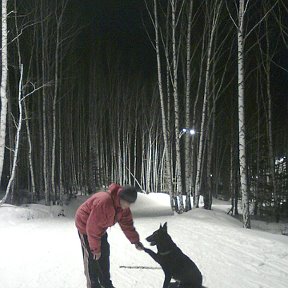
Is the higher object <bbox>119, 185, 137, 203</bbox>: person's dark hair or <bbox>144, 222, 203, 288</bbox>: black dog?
<bbox>119, 185, 137, 203</bbox>: person's dark hair

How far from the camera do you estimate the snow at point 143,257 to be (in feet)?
21.6

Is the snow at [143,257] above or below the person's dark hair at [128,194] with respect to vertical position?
below

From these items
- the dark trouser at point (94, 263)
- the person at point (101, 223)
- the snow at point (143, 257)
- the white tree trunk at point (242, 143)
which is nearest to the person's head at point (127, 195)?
the person at point (101, 223)

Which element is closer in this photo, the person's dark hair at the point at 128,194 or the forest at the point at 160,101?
the person's dark hair at the point at 128,194

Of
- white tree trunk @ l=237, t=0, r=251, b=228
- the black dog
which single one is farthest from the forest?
the black dog

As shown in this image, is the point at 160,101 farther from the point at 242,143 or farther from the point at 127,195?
the point at 127,195

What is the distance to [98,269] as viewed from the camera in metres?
5.12

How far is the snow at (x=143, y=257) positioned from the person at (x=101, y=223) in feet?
3.97

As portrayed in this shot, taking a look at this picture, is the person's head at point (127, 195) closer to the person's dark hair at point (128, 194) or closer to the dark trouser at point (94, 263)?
the person's dark hair at point (128, 194)

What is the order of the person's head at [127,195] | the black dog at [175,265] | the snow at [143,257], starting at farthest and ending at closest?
the snow at [143,257], the black dog at [175,265], the person's head at [127,195]

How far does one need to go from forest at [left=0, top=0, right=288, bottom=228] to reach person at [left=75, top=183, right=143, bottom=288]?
25.8 feet

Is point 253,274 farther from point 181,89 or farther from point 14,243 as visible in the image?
point 181,89

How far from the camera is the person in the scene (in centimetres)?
468

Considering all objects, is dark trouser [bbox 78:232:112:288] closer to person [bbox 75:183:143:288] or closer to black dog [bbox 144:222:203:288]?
person [bbox 75:183:143:288]
